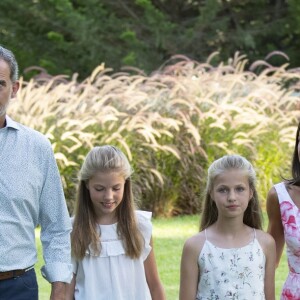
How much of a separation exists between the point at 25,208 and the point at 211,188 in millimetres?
1097

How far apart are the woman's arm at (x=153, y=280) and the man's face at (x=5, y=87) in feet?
4.28

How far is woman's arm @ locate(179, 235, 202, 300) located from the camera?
4.66m

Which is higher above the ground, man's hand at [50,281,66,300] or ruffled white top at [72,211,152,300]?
man's hand at [50,281,66,300]

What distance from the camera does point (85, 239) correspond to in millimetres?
4988

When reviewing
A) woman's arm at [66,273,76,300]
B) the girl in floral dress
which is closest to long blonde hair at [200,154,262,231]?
the girl in floral dress

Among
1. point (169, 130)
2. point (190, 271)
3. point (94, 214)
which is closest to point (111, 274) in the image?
point (94, 214)

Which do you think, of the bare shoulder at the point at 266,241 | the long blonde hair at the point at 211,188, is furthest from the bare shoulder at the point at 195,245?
the bare shoulder at the point at 266,241

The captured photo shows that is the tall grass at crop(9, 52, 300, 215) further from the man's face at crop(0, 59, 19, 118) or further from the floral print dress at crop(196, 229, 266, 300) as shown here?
the man's face at crop(0, 59, 19, 118)

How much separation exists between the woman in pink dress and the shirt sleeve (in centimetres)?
114

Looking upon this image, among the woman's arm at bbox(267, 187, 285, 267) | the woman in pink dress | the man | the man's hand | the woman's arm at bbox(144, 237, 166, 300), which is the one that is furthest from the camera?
the woman's arm at bbox(144, 237, 166, 300)

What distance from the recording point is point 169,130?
41.1ft

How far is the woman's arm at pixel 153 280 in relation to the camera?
5066 mm

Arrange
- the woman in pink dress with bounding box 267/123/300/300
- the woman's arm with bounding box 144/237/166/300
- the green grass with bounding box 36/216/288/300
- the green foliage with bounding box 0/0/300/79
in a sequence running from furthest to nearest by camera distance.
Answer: the green foliage with bounding box 0/0/300/79, the green grass with bounding box 36/216/288/300, the woman's arm with bounding box 144/237/166/300, the woman in pink dress with bounding box 267/123/300/300

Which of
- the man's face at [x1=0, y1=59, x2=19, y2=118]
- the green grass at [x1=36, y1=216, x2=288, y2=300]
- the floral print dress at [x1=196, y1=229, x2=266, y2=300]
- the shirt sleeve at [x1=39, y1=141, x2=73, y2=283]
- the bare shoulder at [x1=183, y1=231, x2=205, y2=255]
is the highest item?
Result: the man's face at [x1=0, y1=59, x2=19, y2=118]
